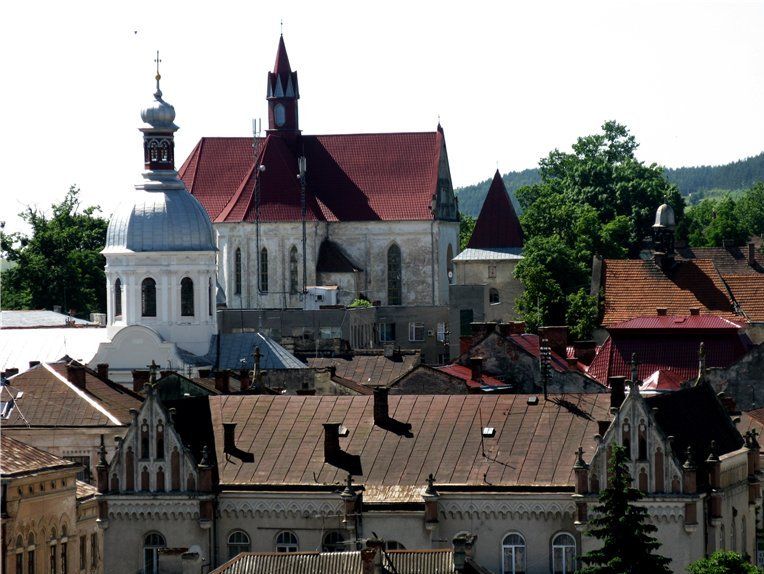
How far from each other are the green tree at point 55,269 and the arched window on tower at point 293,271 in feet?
35.9

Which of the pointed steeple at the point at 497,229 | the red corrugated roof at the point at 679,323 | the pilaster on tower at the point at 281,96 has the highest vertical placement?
the pilaster on tower at the point at 281,96

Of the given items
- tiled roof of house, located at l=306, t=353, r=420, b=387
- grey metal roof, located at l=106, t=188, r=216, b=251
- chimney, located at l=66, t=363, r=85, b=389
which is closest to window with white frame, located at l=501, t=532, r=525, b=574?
chimney, located at l=66, t=363, r=85, b=389

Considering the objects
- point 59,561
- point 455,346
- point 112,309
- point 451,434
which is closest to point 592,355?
point 112,309

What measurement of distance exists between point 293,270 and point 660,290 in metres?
33.9

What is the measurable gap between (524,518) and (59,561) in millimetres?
17846

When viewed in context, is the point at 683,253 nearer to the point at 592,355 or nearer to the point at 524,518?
the point at 592,355

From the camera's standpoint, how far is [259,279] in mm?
151750

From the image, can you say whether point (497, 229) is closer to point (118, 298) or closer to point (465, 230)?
point (465, 230)

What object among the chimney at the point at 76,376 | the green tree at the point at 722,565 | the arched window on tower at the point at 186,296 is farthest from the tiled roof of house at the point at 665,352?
the green tree at the point at 722,565

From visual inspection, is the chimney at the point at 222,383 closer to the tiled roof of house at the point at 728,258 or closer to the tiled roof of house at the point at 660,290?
the tiled roof of house at the point at 660,290

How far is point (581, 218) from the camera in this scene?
5891 inches

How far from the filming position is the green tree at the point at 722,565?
58.6 m

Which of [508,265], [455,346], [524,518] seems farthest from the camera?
[508,265]

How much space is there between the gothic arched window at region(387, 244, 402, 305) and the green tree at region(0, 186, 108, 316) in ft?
49.2
